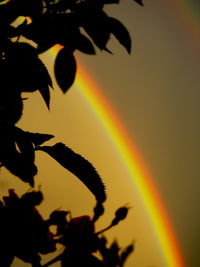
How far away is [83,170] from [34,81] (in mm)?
239

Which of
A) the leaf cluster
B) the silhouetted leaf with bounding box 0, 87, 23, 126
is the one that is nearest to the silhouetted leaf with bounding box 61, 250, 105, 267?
the leaf cluster

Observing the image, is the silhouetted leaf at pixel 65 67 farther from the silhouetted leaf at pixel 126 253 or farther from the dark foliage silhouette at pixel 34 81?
the silhouetted leaf at pixel 126 253

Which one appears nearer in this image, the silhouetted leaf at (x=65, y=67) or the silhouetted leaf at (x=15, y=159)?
the silhouetted leaf at (x=15, y=159)

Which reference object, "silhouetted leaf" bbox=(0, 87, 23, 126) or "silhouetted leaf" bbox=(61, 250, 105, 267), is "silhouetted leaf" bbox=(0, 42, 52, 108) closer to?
"silhouetted leaf" bbox=(0, 87, 23, 126)

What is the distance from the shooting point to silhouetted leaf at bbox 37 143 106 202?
0.68 m

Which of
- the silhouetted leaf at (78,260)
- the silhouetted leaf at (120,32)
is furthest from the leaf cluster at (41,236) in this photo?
the silhouetted leaf at (120,32)

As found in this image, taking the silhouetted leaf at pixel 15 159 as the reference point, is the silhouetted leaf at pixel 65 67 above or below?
above

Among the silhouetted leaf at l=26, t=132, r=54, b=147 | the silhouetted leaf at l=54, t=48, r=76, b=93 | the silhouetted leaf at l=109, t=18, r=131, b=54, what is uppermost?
the silhouetted leaf at l=109, t=18, r=131, b=54

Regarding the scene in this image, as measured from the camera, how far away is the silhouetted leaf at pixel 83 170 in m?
0.68

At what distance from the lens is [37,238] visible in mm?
799

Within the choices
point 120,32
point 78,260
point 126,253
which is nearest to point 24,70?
point 120,32

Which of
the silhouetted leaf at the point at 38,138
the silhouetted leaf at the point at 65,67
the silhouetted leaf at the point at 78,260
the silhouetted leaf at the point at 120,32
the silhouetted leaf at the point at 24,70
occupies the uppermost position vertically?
the silhouetted leaf at the point at 120,32

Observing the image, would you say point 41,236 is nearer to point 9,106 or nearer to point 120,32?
point 9,106

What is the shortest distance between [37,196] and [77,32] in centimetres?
46
